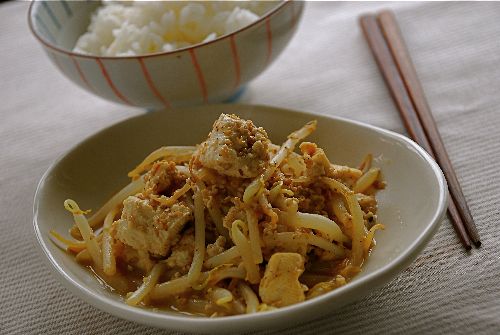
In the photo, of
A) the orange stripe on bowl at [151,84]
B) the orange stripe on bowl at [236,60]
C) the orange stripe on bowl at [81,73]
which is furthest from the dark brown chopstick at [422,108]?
the orange stripe on bowl at [81,73]

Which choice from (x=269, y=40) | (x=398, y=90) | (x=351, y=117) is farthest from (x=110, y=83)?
(x=398, y=90)

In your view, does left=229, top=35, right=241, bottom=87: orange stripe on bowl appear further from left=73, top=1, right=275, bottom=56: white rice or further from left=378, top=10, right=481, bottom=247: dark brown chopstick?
left=378, top=10, right=481, bottom=247: dark brown chopstick

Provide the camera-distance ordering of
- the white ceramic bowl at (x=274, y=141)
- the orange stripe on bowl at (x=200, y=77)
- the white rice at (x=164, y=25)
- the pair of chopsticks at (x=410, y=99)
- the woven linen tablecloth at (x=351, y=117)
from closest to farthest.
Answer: the white ceramic bowl at (x=274, y=141), the woven linen tablecloth at (x=351, y=117), the pair of chopsticks at (x=410, y=99), the orange stripe on bowl at (x=200, y=77), the white rice at (x=164, y=25)

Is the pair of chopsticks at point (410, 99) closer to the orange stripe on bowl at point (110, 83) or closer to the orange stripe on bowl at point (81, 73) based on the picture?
the orange stripe on bowl at point (110, 83)

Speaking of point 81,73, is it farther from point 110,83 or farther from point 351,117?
point 351,117

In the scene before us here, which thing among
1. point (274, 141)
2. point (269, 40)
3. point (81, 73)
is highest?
point (81, 73)

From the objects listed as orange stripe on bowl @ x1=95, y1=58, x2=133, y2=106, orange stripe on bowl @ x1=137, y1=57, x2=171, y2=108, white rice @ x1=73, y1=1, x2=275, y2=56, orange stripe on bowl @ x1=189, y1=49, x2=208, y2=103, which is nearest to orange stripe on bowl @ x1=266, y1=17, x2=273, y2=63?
white rice @ x1=73, y1=1, x2=275, y2=56

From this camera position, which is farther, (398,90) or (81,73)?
(398,90)
